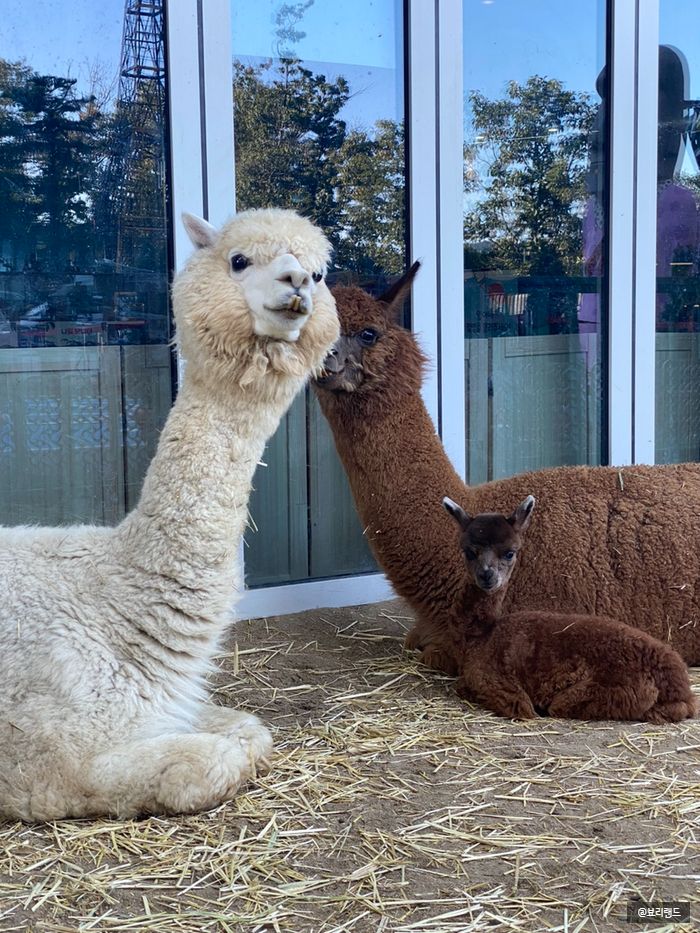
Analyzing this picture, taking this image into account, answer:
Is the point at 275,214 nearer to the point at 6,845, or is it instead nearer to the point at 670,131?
the point at 6,845

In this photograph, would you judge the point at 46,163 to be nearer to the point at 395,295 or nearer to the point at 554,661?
the point at 395,295

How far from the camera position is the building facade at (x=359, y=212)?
14.2ft

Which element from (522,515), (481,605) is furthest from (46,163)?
(481,605)

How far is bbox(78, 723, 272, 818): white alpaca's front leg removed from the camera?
8.79 ft

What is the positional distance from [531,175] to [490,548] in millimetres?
2708

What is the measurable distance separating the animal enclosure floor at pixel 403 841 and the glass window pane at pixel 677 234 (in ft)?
9.80

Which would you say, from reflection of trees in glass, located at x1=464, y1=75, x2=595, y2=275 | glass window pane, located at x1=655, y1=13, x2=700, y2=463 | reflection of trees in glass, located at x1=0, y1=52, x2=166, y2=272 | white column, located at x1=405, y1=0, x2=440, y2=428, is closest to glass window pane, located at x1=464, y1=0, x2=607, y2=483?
reflection of trees in glass, located at x1=464, y1=75, x2=595, y2=275

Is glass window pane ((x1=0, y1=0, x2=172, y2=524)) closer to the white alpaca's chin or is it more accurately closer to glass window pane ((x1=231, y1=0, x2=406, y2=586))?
glass window pane ((x1=231, y1=0, x2=406, y2=586))

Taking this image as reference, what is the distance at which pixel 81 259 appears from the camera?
4.35 m

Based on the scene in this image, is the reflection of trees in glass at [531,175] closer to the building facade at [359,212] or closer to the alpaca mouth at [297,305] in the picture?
the building facade at [359,212]

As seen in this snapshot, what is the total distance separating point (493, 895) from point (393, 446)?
6.70 feet

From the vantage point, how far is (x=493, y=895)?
2363 millimetres

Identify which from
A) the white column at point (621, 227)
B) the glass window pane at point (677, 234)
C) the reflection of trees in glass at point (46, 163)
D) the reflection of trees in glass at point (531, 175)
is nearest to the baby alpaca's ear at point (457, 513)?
the reflection of trees in glass at point (46, 163)

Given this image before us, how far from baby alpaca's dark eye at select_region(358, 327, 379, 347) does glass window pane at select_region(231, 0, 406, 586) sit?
34.2 inches
